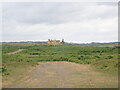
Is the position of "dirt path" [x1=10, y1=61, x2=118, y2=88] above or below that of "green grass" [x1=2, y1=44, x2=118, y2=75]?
below

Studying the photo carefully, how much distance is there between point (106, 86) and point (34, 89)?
4.53 meters

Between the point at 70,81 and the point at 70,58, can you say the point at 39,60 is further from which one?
the point at 70,81

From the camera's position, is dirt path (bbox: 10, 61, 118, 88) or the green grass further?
the green grass

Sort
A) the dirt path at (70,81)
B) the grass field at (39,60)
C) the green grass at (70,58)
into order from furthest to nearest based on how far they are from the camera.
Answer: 1. the green grass at (70,58)
2. the grass field at (39,60)
3. the dirt path at (70,81)

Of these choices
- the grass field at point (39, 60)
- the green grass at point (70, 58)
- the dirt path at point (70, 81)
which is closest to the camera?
the dirt path at point (70, 81)

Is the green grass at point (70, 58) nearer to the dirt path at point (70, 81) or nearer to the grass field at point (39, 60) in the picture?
the grass field at point (39, 60)

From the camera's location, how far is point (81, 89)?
41.3ft

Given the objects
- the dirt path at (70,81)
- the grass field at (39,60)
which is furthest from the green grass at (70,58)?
the dirt path at (70,81)

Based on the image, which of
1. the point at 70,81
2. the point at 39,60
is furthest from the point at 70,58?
the point at 70,81

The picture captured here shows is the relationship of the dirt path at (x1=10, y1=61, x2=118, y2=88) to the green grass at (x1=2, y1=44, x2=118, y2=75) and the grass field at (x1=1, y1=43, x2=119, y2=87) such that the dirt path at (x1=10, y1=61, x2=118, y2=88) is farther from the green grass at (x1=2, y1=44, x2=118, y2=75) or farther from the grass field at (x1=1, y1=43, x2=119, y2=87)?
the green grass at (x1=2, y1=44, x2=118, y2=75)

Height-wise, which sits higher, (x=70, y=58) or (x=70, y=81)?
(x=70, y=58)

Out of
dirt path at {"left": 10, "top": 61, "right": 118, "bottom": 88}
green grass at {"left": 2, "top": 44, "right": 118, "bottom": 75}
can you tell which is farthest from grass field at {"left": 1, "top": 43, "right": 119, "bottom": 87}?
dirt path at {"left": 10, "top": 61, "right": 118, "bottom": 88}

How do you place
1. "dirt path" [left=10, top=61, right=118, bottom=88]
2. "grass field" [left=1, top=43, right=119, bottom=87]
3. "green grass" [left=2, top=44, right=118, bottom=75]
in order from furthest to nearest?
"green grass" [left=2, top=44, right=118, bottom=75], "grass field" [left=1, top=43, right=119, bottom=87], "dirt path" [left=10, top=61, right=118, bottom=88]

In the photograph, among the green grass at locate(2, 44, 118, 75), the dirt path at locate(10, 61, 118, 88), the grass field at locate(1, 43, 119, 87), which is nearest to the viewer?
the dirt path at locate(10, 61, 118, 88)
